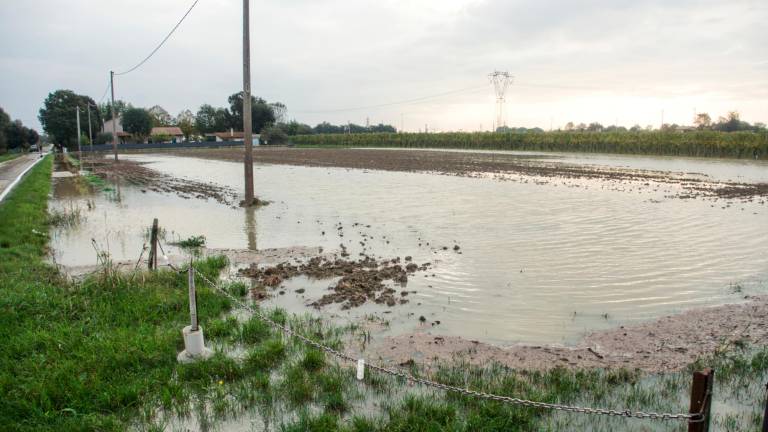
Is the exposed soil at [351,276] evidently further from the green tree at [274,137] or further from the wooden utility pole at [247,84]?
the green tree at [274,137]

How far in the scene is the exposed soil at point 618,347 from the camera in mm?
5258

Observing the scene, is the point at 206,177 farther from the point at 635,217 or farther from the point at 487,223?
the point at 635,217

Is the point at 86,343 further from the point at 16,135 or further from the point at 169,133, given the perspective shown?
the point at 169,133

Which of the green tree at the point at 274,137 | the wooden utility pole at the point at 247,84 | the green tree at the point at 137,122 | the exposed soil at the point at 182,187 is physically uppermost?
the green tree at the point at 137,122

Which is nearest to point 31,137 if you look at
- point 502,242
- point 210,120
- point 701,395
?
point 210,120

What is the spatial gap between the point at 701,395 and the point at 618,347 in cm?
273

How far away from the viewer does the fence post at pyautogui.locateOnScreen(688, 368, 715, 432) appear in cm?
300

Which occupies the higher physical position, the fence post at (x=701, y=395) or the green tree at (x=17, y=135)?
the green tree at (x=17, y=135)

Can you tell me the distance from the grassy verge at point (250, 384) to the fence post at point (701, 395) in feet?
3.77

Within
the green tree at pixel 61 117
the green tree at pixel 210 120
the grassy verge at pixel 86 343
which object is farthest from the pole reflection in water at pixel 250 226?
the green tree at pixel 210 120

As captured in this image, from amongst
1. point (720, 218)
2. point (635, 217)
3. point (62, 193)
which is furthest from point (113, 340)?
point (62, 193)

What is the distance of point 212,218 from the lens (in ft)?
47.6

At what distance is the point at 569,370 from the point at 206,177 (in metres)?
27.0

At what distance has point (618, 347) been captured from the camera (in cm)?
565
